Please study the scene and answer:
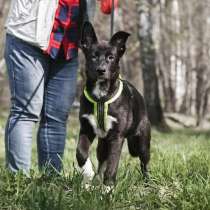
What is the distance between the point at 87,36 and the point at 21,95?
28.3 inches

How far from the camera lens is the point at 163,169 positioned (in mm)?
5164

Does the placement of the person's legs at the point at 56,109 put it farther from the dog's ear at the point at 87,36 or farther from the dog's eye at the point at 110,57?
the dog's eye at the point at 110,57

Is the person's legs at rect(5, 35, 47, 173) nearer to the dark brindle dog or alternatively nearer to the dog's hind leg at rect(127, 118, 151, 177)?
the dark brindle dog

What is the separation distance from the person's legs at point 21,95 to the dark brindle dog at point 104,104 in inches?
16.3

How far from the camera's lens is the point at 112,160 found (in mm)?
4930

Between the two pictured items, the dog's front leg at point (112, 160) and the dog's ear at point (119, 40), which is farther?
the dog's ear at point (119, 40)

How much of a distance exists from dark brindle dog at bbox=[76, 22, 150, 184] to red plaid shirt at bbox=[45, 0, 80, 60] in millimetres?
218

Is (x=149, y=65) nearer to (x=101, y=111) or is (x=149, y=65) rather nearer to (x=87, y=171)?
(x=101, y=111)

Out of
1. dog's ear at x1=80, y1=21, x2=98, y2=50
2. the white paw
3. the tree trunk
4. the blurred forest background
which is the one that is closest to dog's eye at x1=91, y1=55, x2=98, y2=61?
dog's ear at x1=80, y1=21, x2=98, y2=50

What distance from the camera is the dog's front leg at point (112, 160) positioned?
479 cm

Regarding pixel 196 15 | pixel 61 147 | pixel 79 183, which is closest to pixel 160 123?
pixel 196 15

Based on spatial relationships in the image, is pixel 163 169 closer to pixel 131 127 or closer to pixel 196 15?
pixel 131 127

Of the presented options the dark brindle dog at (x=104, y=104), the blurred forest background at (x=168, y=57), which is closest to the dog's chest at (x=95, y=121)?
the dark brindle dog at (x=104, y=104)

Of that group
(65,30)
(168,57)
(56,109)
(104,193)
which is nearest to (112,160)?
(104,193)
